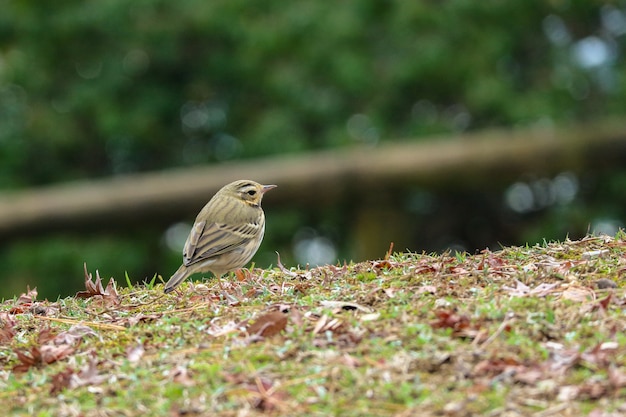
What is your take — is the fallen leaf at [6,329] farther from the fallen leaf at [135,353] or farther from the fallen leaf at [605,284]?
the fallen leaf at [605,284]

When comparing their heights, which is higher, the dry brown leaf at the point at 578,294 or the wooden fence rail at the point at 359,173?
the dry brown leaf at the point at 578,294

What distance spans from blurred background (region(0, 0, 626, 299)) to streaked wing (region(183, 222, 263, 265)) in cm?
1022

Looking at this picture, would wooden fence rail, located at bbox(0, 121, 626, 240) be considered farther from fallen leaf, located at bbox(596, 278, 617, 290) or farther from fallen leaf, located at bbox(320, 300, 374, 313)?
fallen leaf, located at bbox(320, 300, 374, 313)

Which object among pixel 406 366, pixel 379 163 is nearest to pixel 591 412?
pixel 406 366

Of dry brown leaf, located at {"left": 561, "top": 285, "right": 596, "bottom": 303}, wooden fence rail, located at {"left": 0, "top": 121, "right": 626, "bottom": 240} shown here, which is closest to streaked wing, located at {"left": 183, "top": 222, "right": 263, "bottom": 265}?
dry brown leaf, located at {"left": 561, "top": 285, "right": 596, "bottom": 303}

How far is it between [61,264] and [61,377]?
60.3 feet

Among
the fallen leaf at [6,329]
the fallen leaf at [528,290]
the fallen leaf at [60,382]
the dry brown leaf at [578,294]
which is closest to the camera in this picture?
the fallen leaf at [60,382]

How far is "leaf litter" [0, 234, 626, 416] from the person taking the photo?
5.99 metres

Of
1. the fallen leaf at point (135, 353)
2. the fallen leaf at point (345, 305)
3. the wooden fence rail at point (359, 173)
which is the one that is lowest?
the wooden fence rail at point (359, 173)

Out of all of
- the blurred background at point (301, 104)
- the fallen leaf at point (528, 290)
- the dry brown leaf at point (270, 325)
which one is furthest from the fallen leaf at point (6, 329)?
the blurred background at point (301, 104)

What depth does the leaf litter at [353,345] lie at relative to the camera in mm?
5988

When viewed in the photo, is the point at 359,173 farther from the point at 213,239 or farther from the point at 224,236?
the point at 213,239

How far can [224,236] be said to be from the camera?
399 inches

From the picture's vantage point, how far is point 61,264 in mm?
24562
